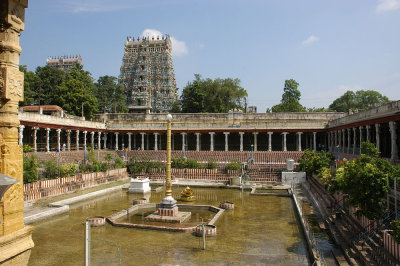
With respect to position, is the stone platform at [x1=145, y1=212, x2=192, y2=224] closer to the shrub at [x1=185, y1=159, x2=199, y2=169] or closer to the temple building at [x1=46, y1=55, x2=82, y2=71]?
the shrub at [x1=185, y1=159, x2=199, y2=169]

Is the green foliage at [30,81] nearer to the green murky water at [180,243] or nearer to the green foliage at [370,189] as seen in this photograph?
the green murky water at [180,243]

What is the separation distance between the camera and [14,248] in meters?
4.95

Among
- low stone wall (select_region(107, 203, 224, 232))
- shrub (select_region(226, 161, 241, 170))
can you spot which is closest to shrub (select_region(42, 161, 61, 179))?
low stone wall (select_region(107, 203, 224, 232))

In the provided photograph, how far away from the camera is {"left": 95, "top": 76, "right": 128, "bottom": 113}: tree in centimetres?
6153

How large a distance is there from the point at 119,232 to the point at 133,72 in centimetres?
6518

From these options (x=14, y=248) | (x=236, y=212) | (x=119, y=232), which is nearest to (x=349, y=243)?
(x=236, y=212)

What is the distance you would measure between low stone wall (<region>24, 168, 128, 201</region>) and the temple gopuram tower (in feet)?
136

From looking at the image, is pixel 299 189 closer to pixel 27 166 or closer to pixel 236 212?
pixel 236 212

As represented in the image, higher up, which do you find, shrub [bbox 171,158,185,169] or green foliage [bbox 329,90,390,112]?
green foliage [bbox 329,90,390,112]

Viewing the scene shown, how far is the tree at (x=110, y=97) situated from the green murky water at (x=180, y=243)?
46501 millimetres

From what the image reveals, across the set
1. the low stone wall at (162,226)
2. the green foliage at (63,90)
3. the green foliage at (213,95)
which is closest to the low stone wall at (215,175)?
the low stone wall at (162,226)

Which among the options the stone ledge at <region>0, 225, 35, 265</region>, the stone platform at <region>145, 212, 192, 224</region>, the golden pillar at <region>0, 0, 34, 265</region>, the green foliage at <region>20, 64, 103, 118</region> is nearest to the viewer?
the stone ledge at <region>0, 225, 35, 265</region>

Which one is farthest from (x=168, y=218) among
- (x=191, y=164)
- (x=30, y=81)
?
(x=30, y=81)

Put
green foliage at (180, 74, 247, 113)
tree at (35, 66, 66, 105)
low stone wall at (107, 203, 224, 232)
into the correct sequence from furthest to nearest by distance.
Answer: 1. green foliage at (180, 74, 247, 113)
2. tree at (35, 66, 66, 105)
3. low stone wall at (107, 203, 224, 232)
